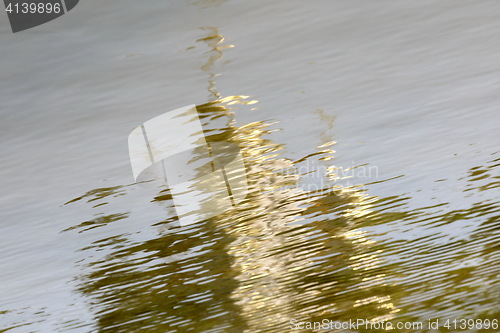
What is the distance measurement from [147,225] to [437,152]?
91cm

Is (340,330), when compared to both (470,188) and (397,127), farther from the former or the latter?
(397,127)

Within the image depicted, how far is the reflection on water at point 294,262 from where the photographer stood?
1.67m

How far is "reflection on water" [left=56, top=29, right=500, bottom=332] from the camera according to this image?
5.49 ft

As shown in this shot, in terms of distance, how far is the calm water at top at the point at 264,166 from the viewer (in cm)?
183

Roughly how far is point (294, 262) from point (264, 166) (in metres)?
0.64

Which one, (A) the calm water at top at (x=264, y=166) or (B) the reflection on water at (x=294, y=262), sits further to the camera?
(A) the calm water at top at (x=264, y=166)

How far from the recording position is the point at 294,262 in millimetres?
1939

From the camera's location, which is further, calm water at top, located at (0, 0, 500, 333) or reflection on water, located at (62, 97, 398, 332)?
calm water at top, located at (0, 0, 500, 333)

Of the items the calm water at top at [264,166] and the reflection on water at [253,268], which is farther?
the calm water at top at [264,166]

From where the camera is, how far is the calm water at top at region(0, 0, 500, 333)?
1.83 m

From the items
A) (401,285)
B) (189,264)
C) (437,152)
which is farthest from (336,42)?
(401,285)

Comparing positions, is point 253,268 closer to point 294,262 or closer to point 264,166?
point 294,262

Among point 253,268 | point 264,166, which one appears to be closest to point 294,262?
point 253,268

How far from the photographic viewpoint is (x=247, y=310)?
1.76 metres
